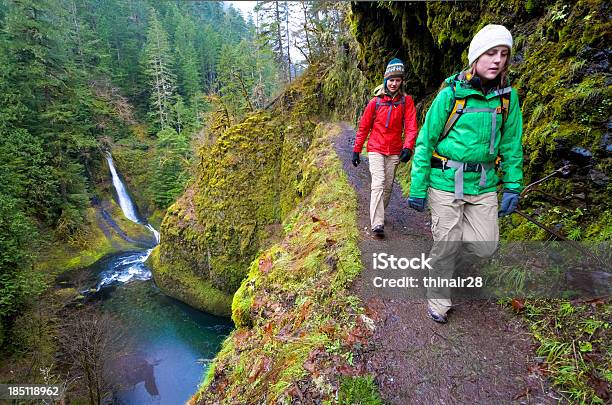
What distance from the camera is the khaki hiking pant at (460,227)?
3.17m

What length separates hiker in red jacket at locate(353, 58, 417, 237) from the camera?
16.2 ft

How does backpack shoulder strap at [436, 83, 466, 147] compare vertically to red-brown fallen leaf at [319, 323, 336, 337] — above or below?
above

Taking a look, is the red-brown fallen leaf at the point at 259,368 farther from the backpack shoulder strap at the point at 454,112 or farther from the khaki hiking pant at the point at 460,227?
the backpack shoulder strap at the point at 454,112

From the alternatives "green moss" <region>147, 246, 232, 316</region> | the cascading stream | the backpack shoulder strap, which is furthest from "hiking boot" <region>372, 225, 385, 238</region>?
the cascading stream

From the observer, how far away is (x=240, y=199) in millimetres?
19312

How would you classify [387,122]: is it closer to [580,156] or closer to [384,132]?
[384,132]

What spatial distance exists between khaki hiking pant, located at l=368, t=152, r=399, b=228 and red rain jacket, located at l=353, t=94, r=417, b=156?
11 centimetres

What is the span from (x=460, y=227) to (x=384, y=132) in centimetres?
219

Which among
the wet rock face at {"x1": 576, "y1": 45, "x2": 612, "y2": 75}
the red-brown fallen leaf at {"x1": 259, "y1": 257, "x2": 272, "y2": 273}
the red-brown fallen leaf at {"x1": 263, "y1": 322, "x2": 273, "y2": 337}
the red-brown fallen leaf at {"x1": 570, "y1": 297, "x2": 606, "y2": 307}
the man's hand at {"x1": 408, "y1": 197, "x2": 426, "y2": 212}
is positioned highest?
the wet rock face at {"x1": 576, "y1": 45, "x2": 612, "y2": 75}

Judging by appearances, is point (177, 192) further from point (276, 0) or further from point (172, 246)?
point (276, 0)

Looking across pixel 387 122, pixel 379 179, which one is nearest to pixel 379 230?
pixel 379 179

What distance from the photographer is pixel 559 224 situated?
3.68 meters

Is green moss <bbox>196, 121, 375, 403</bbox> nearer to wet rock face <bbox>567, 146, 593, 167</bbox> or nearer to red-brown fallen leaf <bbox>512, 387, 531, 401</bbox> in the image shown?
red-brown fallen leaf <bbox>512, 387, 531, 401</bbox>

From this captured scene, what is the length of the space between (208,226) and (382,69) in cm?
1390
